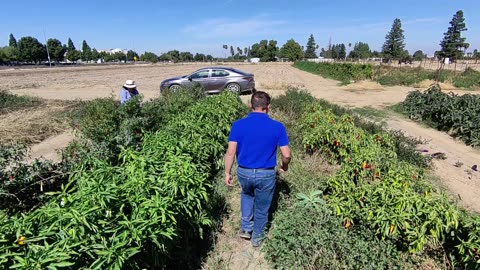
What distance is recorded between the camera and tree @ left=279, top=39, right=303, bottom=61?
11588cm

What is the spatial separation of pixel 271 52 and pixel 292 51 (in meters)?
10.4

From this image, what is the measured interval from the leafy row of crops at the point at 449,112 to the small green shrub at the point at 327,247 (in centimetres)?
642

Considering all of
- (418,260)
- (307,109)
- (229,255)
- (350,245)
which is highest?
(307,109)

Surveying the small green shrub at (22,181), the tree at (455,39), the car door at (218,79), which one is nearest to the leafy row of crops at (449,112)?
the car door at (218,79)

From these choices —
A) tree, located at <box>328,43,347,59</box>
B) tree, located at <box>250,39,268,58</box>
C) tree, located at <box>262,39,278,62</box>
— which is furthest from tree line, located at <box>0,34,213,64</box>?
tree, located at <box>328,43,347,59</box>

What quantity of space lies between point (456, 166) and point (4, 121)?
1238cm

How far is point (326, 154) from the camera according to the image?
540cm

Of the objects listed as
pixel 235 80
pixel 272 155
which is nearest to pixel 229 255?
pixel 272 155

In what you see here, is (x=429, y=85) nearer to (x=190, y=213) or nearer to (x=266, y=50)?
(x=190, y=213)

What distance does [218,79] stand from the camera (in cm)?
1420

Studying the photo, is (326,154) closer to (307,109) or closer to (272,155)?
(307,109)

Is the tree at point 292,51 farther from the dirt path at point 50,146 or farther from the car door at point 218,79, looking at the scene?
the dirt path at point 50,146

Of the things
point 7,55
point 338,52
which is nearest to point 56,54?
point 7,55

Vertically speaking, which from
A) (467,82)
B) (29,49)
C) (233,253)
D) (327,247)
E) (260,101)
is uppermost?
(29,49)
